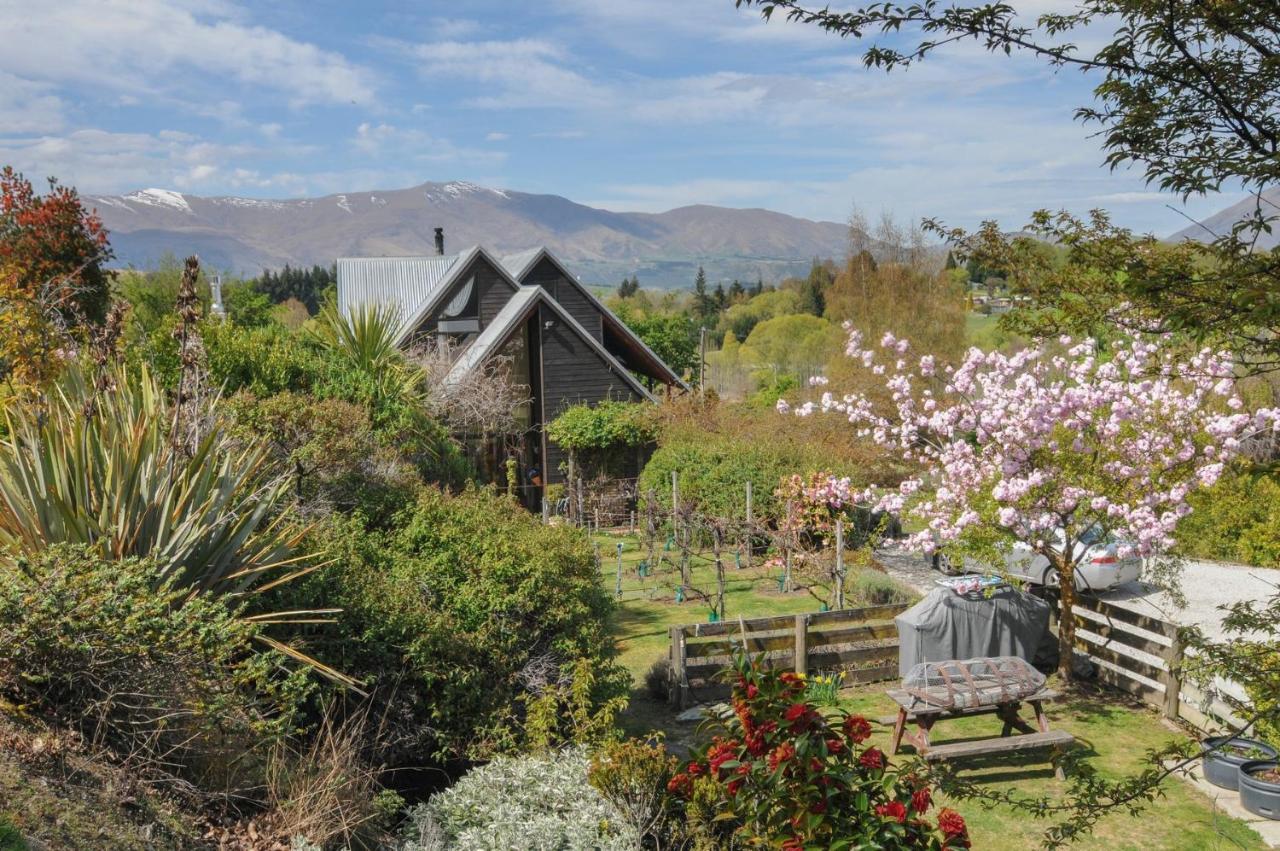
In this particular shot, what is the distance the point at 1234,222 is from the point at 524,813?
507 centimetres

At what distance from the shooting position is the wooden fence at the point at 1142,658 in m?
9.91

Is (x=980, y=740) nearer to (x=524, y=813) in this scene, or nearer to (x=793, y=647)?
(x=793, y=647)

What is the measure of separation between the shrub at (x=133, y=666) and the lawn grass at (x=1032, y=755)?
310 cm

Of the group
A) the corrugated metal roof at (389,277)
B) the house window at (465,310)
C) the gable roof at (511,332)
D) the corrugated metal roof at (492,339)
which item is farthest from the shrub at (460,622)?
the corrugated metal roof at (389,277)

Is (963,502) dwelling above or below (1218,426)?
below

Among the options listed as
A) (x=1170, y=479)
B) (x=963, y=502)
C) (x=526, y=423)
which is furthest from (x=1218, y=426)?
(x=526, y=423)

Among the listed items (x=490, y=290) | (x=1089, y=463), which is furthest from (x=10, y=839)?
(x=490, y=290)

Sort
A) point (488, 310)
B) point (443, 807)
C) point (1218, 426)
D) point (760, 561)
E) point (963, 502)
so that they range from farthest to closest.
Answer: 1. point (488, 310)
2. point (760, 561)
3. point (963, 502)
4. point (1218, 426)
5. point (443, 807)

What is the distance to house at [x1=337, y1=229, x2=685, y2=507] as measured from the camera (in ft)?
82.6

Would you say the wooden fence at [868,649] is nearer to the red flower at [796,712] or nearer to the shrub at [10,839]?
the red flower at [796,712]

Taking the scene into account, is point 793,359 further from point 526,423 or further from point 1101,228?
point 1101,228

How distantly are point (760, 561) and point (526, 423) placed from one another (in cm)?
912

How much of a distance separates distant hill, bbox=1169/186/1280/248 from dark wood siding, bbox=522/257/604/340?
970 inches

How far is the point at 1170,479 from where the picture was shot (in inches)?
420
